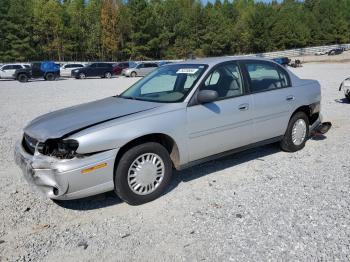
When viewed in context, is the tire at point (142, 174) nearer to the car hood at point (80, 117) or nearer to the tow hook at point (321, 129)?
the car hood at point (80, 117)

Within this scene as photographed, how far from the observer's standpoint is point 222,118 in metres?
4.77

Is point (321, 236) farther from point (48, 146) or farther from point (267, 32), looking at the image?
point (267, 32)

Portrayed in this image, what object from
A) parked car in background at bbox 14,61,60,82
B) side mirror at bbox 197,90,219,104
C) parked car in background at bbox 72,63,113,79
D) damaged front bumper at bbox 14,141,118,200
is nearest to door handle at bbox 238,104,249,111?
side mirror at bbox 197,90,219,104

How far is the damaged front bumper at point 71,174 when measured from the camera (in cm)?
371

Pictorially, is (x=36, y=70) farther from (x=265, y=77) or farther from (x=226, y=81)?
(x=226, y=81)

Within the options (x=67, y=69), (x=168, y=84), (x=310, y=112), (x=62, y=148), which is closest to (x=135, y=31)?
(x=67, y=69)

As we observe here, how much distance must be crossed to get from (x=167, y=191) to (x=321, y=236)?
1.95 metres

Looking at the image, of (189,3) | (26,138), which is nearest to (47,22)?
(189,3)

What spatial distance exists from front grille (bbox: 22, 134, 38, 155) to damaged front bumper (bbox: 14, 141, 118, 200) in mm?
179

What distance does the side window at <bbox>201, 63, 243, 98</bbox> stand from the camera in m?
4.91

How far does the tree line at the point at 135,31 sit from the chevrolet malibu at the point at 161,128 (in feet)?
202

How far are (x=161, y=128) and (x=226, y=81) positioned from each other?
1.40 meters

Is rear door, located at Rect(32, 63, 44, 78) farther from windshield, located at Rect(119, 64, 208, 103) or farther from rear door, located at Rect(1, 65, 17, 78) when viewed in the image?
windshield, located at Rect(119, 64, 208, 103)

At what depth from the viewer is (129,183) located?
413cm
